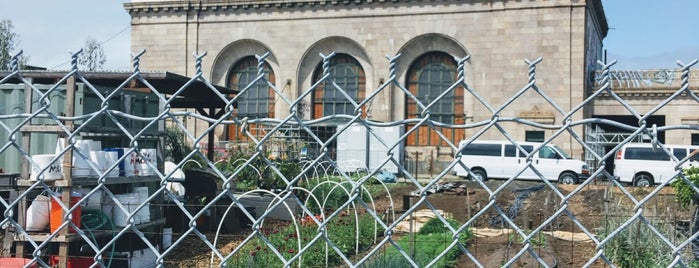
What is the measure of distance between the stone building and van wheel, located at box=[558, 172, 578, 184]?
4167 mm

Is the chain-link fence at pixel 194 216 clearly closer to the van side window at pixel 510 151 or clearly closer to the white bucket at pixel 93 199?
the white bucket at pixel 93 199

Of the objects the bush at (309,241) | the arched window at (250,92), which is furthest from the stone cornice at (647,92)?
the bush at (309,241)

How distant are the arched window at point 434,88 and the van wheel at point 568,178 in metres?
7.12

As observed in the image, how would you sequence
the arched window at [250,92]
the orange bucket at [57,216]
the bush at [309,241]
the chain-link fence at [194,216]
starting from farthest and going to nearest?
the arched window at [250,92] < the bush at [309,241] < the orange bucket at [57,216] < the chain-link fence at [194,216]

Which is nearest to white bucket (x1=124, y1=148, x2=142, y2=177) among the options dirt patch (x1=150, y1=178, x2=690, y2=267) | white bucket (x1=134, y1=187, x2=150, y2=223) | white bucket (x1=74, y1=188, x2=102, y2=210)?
white bucket (x1=134, y1=187, x2=150, y2=223)

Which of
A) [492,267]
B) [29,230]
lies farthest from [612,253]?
[29,230]

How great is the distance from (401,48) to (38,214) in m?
26.7

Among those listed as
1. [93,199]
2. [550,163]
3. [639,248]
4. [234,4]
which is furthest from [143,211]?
[234,4]

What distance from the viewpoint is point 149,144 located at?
11398 mm

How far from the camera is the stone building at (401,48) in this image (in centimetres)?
3112

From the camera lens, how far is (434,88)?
33.2m

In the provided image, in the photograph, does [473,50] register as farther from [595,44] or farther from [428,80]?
[595,44]

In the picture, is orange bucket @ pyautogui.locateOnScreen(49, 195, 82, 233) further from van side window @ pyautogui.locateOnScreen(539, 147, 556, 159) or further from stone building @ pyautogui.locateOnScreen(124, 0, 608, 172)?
stone building @ pyautogui.locateOnScreen(124, 0, 608, 172)

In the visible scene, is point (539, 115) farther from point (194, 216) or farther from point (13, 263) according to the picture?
point (13, 263)
